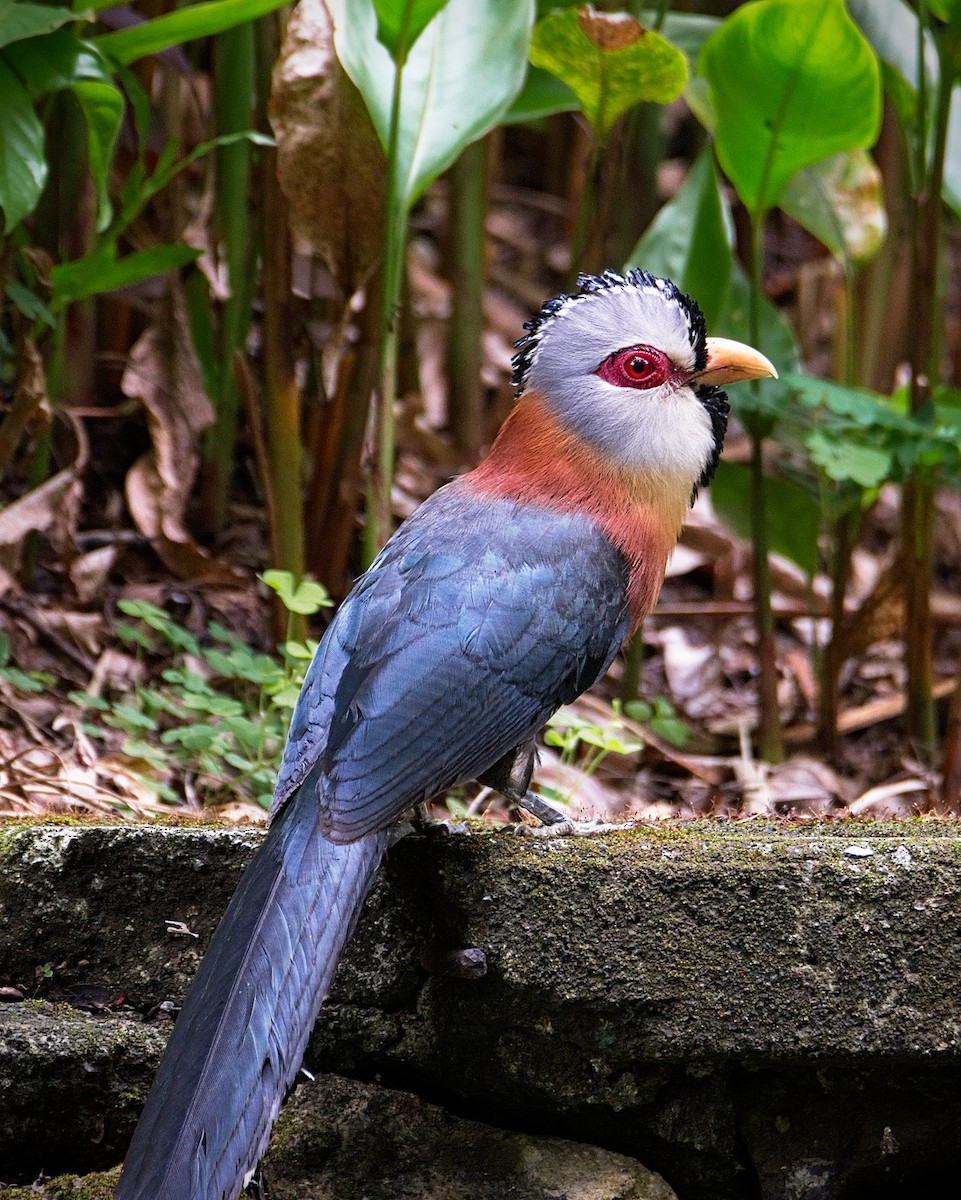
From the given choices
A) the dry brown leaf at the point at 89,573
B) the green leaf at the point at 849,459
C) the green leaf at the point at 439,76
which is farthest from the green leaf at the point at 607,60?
the dry brown leaf at the point at 89,573

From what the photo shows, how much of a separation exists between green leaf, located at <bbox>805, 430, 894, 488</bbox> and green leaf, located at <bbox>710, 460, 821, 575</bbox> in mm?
710

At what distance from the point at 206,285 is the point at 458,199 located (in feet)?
4.50

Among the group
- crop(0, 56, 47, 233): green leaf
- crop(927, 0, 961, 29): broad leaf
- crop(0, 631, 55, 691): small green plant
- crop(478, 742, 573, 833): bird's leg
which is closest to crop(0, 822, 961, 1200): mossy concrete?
crop(478, 742, 573, 833): bird's leg

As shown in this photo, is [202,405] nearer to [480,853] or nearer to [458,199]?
[458,199]

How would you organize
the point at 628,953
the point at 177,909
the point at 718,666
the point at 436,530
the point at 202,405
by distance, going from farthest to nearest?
the point at 718,666
the point at 202,405
the point at 436,530
the point at 177,909
the point at 628,953

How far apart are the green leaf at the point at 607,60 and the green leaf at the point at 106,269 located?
1207 millimetres

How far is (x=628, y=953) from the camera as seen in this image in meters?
2.36

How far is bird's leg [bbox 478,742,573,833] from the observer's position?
2.98 meters

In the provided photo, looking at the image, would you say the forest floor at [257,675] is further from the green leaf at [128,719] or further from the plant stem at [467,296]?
the plant stem at [467,296]

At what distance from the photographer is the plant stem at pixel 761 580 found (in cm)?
470

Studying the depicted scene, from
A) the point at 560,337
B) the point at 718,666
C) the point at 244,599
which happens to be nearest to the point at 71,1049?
the point at 560,337

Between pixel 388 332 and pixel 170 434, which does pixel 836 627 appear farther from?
pixel 170 434

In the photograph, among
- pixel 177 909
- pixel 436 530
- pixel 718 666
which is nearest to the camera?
pixel 177 909

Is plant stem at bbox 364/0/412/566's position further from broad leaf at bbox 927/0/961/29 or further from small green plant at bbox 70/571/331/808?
broad leaf at bbox 927/0/961/29
